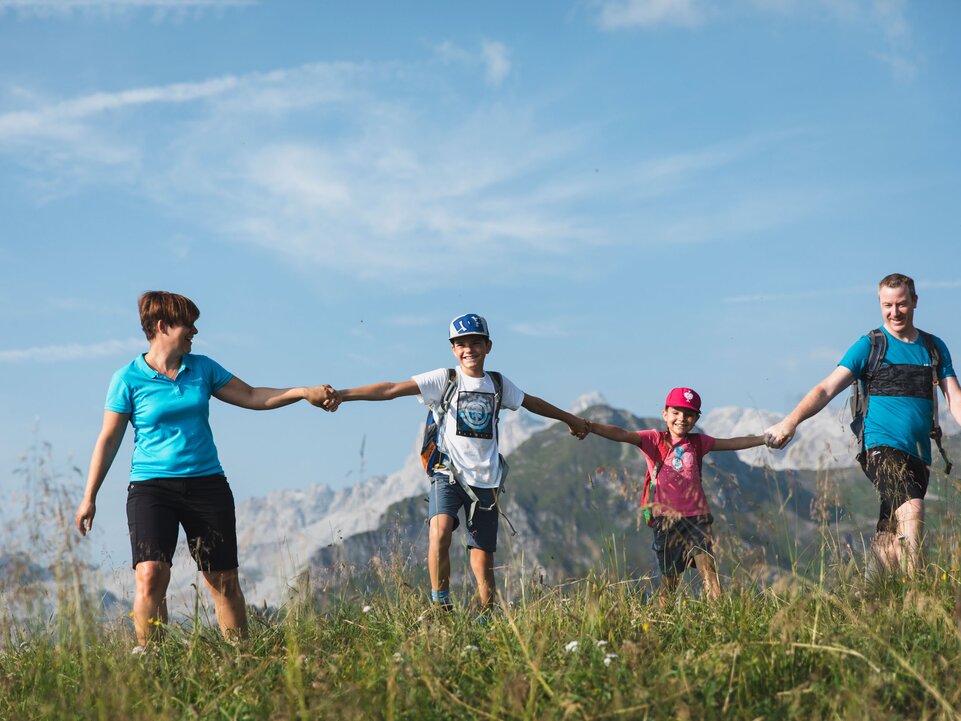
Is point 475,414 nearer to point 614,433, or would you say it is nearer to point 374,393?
point 374,393

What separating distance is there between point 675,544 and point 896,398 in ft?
7.03

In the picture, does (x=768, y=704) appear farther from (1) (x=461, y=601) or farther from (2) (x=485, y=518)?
(2) (x=485, y=518)

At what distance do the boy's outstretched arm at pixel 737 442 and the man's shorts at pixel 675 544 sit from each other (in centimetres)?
83

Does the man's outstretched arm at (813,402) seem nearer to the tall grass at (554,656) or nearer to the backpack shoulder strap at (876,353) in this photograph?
the backpack shoulder strap at (876,353)

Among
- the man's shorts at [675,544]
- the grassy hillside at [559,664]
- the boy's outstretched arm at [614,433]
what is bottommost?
the grassy hillside at [559,664]

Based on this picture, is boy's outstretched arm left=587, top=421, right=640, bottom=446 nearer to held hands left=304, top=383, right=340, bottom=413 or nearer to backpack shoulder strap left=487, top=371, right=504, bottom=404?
backpack shoulder strap left=487, top=371, right=504, bottom=404

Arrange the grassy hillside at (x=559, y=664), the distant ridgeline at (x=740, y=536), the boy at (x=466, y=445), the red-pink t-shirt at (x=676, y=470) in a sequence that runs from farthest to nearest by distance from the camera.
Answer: the red-pink t-shirt at (x=676, y=470)
the boy at (x=466, y=445)
the distant ridgeline at (x=740, y=536)
the grassy hillside at (x=559, y=664)

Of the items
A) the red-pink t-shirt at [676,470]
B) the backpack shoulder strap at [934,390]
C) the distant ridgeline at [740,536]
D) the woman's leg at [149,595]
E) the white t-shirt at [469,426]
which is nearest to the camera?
the distant ridgeline at [740,536]

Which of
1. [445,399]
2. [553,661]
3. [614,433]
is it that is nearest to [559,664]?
[553,661]

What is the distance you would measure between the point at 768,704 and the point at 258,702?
2.27 metres

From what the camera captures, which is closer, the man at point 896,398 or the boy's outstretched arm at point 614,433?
the man at point 896,398

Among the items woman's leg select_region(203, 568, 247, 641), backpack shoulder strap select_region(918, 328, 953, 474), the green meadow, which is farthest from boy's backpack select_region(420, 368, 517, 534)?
backpack shoulder strap select_region(918, 328, 953, 474)

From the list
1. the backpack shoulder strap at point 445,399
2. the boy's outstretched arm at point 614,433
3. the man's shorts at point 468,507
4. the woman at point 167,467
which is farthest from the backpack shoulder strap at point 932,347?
the woman at point 167,467

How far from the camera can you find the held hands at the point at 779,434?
7.54 meters
